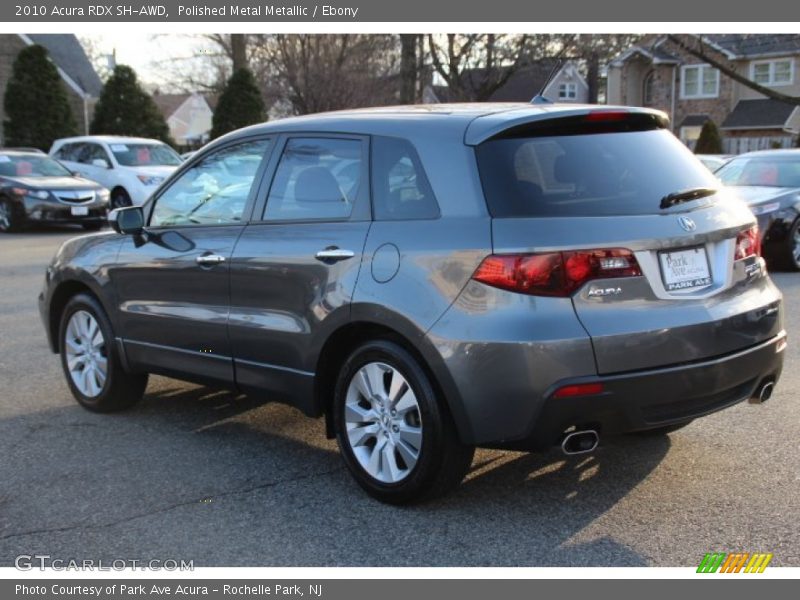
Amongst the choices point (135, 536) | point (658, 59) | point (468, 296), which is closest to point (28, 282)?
point (135, 536)

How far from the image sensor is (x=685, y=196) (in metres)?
4.38

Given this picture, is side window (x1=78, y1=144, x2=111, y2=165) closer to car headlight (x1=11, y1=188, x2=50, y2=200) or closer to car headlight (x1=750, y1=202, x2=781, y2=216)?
car headlight (x1=11, y1=188, x2=50, y2=200)

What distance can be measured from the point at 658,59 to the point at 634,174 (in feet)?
155

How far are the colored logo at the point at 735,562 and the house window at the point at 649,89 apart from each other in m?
50.0

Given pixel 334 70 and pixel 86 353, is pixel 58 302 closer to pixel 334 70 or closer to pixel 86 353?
pixel 86 353

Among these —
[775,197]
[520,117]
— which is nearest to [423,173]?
[520,117]

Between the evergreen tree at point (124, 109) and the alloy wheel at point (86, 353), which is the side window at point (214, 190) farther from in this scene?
the evergreen tree at point (124, 109)

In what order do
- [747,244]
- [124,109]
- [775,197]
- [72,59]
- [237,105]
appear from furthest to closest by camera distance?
[72,59], [124,109], [237,105], [775,197], [747,244]

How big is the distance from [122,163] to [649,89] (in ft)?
121

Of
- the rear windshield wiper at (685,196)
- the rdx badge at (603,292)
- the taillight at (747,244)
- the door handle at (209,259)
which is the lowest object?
the door handle at (209,259)

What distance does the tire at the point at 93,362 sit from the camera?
614 centimetres

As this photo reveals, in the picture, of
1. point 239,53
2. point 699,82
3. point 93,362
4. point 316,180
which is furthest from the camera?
point 699,82

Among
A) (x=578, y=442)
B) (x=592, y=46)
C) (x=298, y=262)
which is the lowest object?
(x=578, y=442)

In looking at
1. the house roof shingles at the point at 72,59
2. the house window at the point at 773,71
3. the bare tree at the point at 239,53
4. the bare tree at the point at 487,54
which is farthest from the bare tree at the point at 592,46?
the house roof shingles at the point at 72,59
